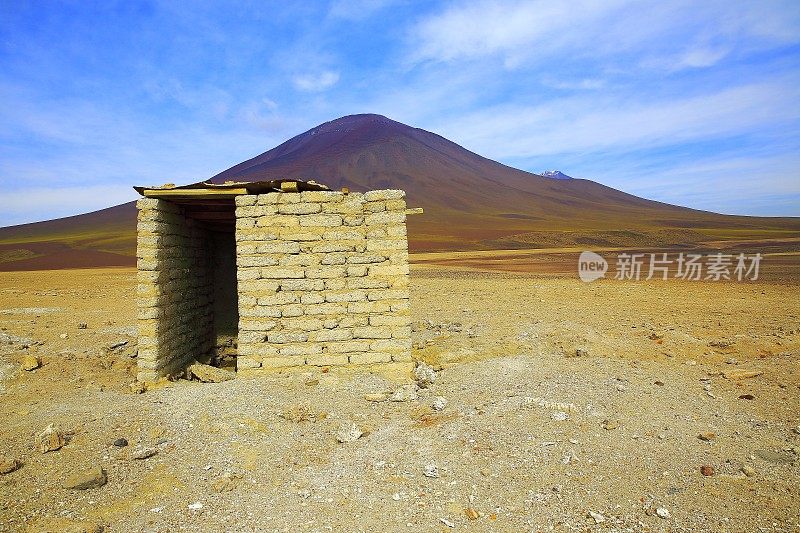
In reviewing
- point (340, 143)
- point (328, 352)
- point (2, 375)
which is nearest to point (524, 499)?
point (328, 352)

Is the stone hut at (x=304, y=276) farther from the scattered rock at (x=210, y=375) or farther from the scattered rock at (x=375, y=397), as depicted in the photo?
the scattered rock at (x=375, y=397)

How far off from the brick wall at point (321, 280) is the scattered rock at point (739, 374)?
409cm

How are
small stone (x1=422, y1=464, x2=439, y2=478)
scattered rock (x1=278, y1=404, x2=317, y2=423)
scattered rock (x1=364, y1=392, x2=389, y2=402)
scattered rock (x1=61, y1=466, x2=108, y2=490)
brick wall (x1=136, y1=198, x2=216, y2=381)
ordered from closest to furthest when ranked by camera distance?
scattered rock (x1=61, y1=466, x2=108, y2=490) → small stone (x1=422, y1=464, x2=439, y2=478) → scattered rock (x1=278, y1=404, x2=317, y2=423) → scattered rock (x1=364, y1=392, x2=389, y2=402) → brick wall (x1=136, y1=198, x2=216, y2=381)

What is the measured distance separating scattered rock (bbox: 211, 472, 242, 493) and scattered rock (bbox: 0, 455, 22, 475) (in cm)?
171

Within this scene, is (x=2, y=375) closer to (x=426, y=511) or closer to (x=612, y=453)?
(x=426, y=511)

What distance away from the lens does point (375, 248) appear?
671cm

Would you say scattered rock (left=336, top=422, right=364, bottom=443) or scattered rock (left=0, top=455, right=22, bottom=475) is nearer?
scattered rock (left=0, top=455, right=22, bottom=475)

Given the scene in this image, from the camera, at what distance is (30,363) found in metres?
7.05

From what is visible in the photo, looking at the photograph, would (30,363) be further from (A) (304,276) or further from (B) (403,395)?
(B) (403,395)

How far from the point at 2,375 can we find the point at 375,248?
5306 millimetres

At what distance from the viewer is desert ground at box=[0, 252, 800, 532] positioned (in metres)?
3.63

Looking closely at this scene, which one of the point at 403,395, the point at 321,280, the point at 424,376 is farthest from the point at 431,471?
the point at 321,280

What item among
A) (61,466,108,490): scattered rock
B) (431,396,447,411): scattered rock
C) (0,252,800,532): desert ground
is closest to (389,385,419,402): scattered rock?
(0,252,800,532): desert ground

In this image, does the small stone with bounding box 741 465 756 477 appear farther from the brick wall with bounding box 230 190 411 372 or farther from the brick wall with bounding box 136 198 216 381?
the brick wall with bounding box 136 198 216 381
